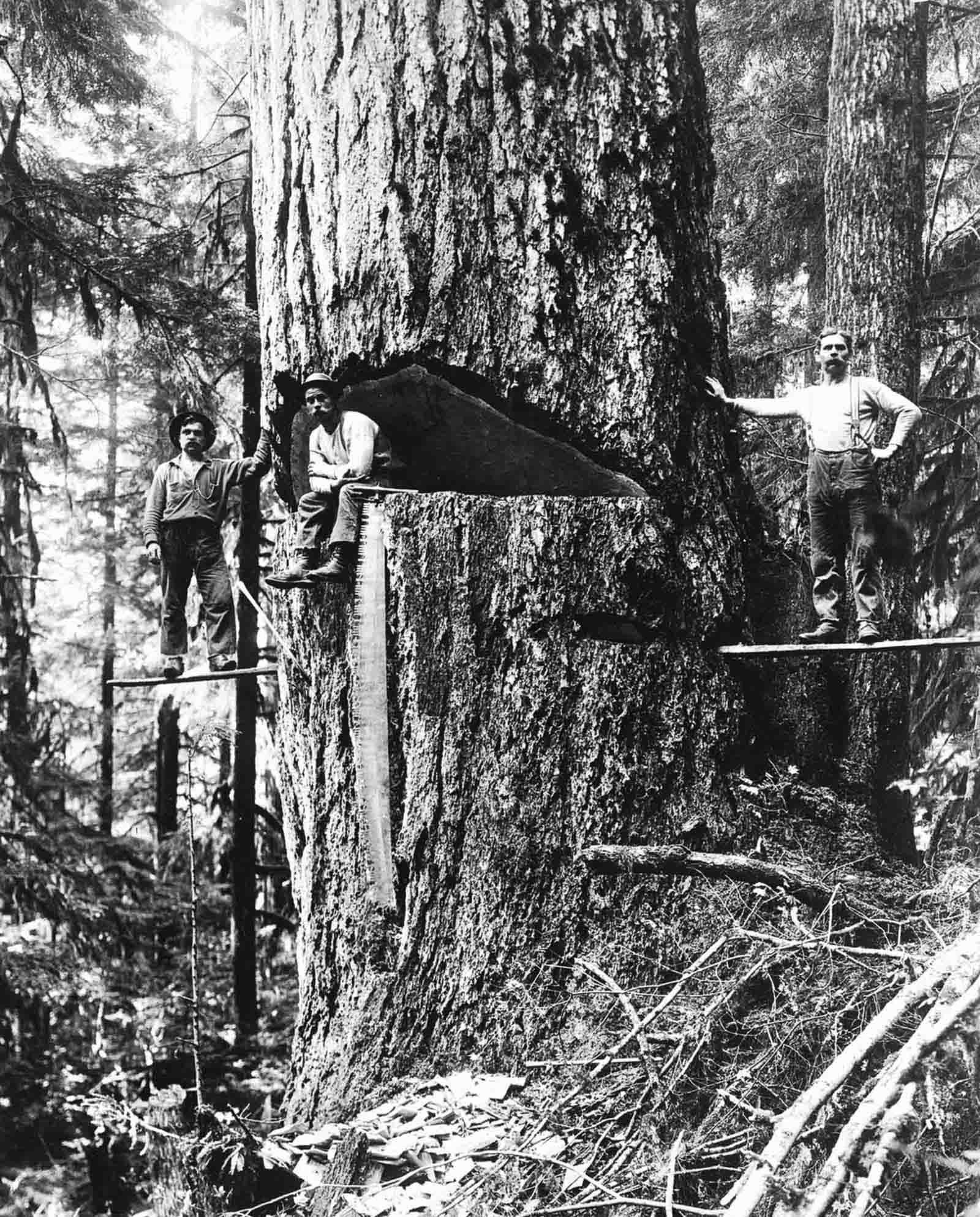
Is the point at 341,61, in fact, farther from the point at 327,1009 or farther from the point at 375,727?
the point at 327,1009

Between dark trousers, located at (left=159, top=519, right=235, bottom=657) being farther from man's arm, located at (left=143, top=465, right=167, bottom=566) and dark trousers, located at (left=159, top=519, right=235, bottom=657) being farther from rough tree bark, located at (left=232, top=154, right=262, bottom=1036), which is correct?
rough tree bark, located at (left=232, top=154, right=262, bottom=1036)

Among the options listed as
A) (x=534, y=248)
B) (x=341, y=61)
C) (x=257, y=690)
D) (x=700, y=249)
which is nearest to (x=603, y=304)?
(x=534, y=248)

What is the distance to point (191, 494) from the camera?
5.62 m

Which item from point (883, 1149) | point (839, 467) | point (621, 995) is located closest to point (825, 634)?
point (839, 467)

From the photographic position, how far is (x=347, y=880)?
13.6 feet

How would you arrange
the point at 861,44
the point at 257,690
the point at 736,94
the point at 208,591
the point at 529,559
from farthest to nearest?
the point at 257,690 → the point at 736,94 → the point at 861,44 → the point at 208,591 → the point at 529,559

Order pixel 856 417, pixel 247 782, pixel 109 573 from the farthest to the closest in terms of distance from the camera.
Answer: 1. pixel 109 573
2. pixel 247 782
3. pixel 856 417

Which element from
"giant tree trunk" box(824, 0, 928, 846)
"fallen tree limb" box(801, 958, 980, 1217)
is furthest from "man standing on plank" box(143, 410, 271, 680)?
"fallen tree limb" box(801, 958, 980, 1217)

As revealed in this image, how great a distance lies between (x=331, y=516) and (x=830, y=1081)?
2.94 meters

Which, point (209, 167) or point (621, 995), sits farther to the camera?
point (209, 167)

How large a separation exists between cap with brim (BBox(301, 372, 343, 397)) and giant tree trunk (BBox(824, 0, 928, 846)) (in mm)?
3198

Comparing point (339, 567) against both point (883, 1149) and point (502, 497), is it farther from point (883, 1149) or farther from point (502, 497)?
point (883, 1149)

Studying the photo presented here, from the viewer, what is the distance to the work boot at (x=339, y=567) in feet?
13.7

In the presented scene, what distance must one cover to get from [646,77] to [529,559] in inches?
83.6
